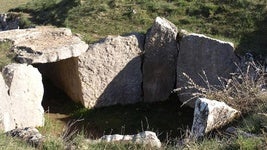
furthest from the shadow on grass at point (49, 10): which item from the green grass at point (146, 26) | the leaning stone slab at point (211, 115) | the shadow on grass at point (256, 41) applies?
the leaning stone slab at point (211, 115)

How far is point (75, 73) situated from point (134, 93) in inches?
66.3

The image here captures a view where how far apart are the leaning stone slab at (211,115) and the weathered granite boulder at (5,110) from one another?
Result: 3604mm

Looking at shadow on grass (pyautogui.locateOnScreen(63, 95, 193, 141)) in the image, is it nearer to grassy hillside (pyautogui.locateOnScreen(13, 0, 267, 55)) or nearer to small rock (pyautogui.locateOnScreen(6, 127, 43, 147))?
grassy hillside (pyautogui.locateOnScreen(13, 0, 267, 55))

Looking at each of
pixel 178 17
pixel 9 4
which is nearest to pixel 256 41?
pixel 178 17

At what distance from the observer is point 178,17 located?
47.3 feet

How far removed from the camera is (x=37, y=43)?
1190 cm

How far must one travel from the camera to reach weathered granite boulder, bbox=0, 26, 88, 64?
11.3 metres

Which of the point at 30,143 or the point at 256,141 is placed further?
the point at 30,143

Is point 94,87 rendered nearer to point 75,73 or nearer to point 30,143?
point 75,73

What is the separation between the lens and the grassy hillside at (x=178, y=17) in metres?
13.2

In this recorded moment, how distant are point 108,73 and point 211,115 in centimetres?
488

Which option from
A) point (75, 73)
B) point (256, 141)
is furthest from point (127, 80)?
point (256, 141)

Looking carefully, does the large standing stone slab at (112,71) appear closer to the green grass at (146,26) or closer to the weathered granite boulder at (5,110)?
the green grass at (146,26)

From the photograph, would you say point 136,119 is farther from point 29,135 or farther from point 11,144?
point 11,144
